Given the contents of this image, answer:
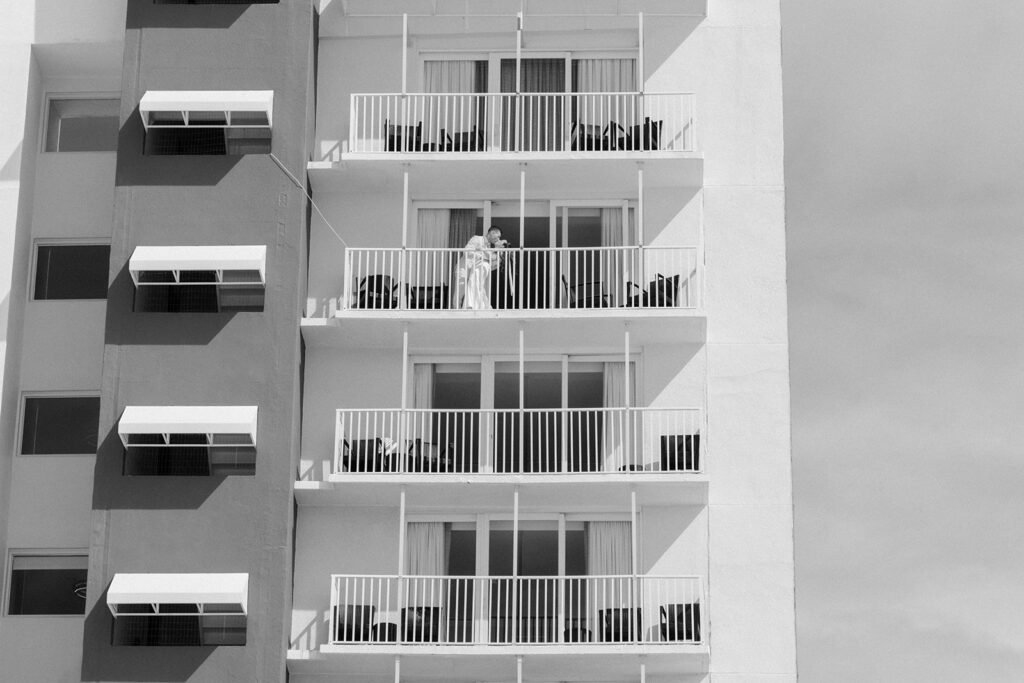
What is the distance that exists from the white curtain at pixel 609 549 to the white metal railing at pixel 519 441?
1.01 m

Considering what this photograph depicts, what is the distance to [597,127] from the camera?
1352 inches

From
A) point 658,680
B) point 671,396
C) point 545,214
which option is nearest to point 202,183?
point 545,214

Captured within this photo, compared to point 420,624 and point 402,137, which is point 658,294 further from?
point 420,624

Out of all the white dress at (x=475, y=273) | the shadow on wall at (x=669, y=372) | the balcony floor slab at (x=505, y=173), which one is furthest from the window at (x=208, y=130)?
the shadow on wall at (x=669, y=372)

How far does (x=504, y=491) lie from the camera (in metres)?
32.1

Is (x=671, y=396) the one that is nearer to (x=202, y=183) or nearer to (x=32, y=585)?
(x=202, y=183)

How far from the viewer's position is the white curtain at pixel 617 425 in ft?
107

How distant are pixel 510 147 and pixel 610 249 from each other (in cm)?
337

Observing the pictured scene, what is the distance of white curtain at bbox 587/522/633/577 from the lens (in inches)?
1277

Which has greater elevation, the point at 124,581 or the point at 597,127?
the point at 597,127

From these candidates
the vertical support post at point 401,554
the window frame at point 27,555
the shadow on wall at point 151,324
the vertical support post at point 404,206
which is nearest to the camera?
the vertical support post at point 401,554

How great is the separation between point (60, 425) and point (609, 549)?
984 centimetres

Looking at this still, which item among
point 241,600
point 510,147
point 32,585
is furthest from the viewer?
point 510,147

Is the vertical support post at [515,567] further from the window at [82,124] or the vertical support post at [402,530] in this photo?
the window at [82,124]
